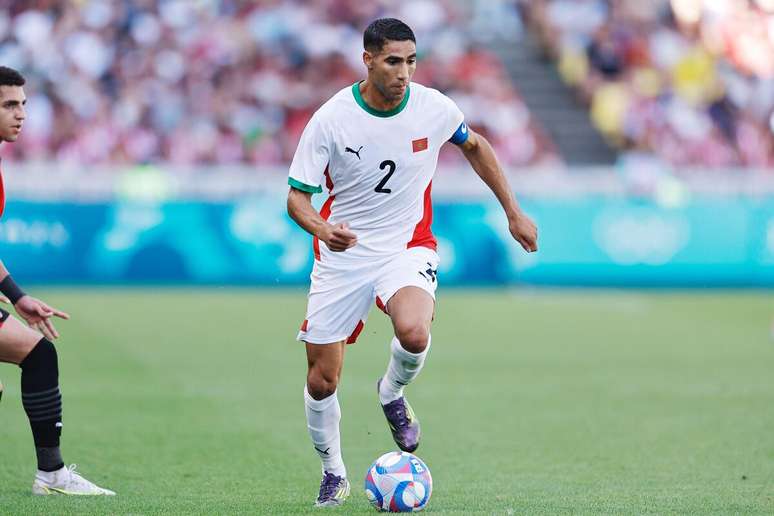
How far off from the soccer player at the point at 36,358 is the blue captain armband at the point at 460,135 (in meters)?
2.32

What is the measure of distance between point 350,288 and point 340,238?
0.67 meters

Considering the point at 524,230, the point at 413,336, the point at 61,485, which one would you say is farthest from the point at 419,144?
the point at 61,485

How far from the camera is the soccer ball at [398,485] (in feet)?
21.9

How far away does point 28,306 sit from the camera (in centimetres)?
680

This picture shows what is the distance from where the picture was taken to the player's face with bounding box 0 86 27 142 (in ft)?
22.9

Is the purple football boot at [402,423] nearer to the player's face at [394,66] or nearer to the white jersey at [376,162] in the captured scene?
the white jersey at [376,162]

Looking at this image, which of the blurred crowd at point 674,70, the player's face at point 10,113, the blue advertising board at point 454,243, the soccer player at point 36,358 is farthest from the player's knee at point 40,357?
the blurred crowd at point 674,70

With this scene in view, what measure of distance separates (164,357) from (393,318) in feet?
23.1

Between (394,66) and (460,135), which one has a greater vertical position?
(394,66)

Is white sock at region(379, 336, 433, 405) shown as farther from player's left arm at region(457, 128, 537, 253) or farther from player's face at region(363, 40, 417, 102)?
player's face at region(363, 40, 417, 102)

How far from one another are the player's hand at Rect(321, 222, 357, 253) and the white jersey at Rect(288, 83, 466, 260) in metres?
0.41

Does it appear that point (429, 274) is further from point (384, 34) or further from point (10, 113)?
point (10, 113)

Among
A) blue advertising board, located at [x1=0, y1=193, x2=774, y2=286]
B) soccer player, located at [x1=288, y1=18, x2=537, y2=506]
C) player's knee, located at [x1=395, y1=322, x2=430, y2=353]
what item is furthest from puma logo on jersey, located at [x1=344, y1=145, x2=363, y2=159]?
blue advertising board, located at [x1=0, y1=193, x2=774, y2=286]

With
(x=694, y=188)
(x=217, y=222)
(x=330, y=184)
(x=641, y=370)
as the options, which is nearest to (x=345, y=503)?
(x=330, y=184)
